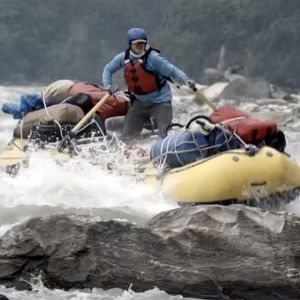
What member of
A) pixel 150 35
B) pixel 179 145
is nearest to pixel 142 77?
pixel 179 145

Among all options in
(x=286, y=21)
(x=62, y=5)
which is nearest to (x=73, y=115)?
(x=286, y=21)

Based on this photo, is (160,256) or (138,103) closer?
(160,256)

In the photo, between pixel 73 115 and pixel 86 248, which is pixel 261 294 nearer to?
pixel 86 248

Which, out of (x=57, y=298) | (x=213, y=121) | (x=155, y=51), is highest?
(x=155, y=51)

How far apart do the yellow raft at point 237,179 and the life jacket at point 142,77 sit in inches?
64.4

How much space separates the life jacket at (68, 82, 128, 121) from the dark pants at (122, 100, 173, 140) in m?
0.44

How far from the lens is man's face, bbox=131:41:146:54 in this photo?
8.21m

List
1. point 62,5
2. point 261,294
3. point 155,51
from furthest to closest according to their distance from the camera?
point 62,5 → point 155,51 → point 261,294

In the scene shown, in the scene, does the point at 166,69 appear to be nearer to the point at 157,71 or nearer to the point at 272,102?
the point at 157,71

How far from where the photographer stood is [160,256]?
15.6ft

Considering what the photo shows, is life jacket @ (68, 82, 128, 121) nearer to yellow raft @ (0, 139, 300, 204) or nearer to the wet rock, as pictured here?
yellow raft @ (0, 139, 300, 204)

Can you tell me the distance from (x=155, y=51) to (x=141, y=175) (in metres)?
1.48

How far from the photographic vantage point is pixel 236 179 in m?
6.68

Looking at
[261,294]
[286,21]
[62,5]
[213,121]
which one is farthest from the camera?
[62,5]
